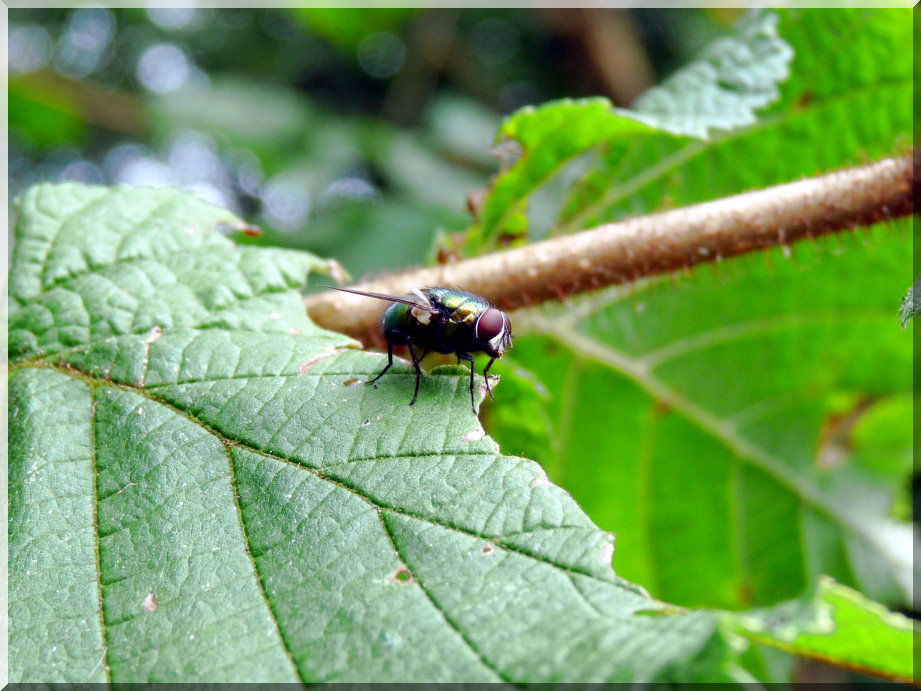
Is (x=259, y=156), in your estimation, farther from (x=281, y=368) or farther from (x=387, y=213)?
(x=281, y=368)

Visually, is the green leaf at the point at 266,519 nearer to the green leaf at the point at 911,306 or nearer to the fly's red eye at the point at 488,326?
the fly's red eye at the point at 488,326

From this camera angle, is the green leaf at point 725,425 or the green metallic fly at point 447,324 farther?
the green leaf at point 725,425

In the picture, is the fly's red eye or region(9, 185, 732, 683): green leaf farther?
the fly's red eye

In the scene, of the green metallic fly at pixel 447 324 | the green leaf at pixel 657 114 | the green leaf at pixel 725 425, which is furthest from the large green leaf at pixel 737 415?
the green metallic fly at pixel 447 324

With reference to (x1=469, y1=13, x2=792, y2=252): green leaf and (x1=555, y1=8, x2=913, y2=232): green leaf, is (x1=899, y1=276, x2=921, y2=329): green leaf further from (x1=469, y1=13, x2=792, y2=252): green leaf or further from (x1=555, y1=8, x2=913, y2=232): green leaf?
(x1=555, y1=8, x2=913, y2=232): green leaf

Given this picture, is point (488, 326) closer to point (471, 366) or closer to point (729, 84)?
A: point (471, 366)

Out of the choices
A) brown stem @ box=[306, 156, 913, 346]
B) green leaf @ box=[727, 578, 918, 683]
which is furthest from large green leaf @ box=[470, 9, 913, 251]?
green leaf @ box=[727, 578, 918, 683]

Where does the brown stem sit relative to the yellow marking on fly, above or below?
above
